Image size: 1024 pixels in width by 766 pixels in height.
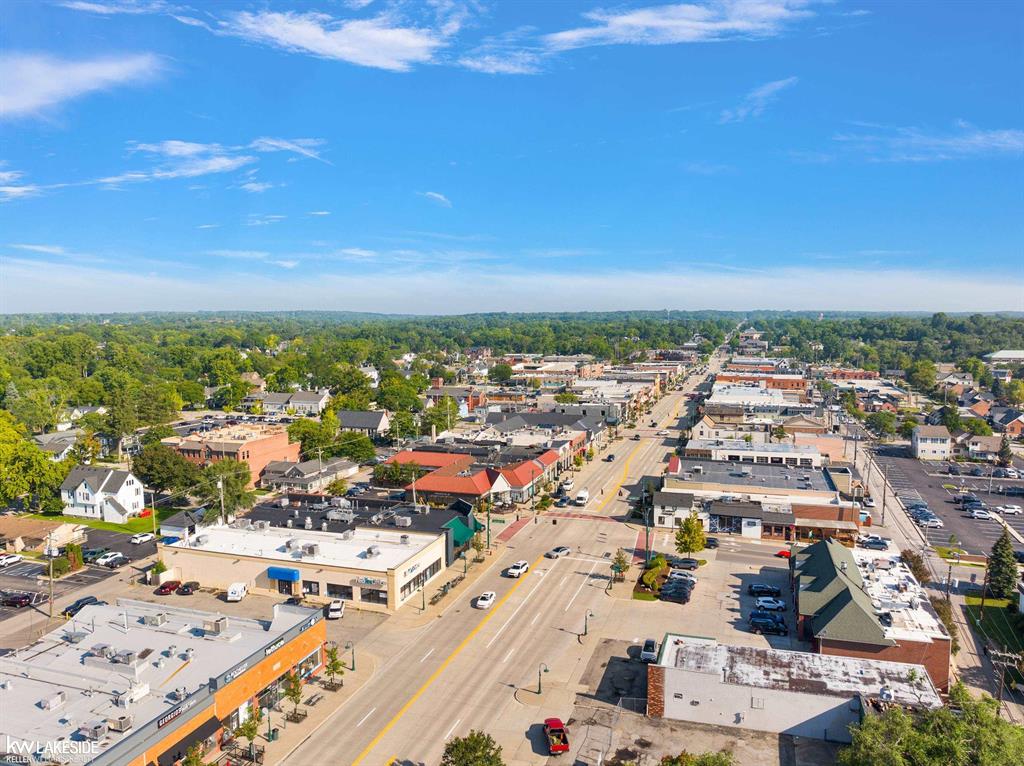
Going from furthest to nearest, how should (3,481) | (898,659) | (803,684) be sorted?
1. (3,481)
2. (898,659)
3. (803,684)

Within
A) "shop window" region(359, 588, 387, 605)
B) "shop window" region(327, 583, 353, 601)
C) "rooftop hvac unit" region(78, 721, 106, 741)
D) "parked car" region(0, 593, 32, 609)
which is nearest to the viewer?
"rooftop hvac unit" region(78, 721, 106, 741)

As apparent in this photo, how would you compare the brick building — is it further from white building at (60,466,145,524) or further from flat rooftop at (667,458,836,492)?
flat rooftop at (667,458,836,492)

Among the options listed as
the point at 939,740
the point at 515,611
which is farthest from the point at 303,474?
the point at 939,740

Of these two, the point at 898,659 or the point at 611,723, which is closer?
the point at 611,723

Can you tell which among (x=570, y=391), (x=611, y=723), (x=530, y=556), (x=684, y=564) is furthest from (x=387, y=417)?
(x=611, y=723)

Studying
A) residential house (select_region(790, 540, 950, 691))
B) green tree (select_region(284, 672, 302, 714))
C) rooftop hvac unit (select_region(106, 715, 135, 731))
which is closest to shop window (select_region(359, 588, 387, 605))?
green tree (select_region(284, 672, 302, 714))

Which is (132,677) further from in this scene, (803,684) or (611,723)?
(803,684)

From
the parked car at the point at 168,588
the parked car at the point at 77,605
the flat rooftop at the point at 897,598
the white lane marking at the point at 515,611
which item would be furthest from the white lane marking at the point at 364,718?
the flat rooftop at the point at 897,598
